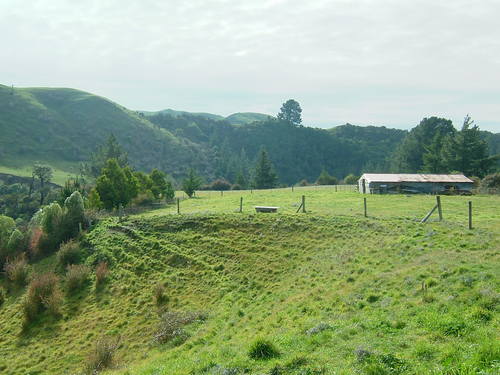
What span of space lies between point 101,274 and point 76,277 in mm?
1941

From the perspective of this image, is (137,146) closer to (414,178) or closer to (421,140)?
(421,140)

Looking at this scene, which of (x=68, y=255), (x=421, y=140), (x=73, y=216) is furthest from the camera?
(x=421, y=140)

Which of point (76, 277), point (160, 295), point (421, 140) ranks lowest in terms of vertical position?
point (76, 277)

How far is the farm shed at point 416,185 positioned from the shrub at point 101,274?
124 ft

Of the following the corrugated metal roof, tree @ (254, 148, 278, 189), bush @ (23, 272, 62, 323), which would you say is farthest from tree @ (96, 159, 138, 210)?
tree @ (254, 148, 278, 189)

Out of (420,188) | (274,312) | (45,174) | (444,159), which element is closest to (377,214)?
(274,312)

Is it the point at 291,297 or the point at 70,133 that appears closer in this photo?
the point at 291,297

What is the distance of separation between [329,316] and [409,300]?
2752 millimetres

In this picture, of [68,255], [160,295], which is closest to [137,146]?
[68,255]

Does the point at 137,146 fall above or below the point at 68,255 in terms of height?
above

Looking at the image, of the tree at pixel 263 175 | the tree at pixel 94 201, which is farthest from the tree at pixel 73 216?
the tree at pixel 263 175

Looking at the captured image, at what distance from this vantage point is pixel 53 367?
18.3m

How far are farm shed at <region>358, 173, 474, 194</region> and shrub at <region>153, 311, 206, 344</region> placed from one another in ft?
129

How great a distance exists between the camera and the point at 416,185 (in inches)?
2110
